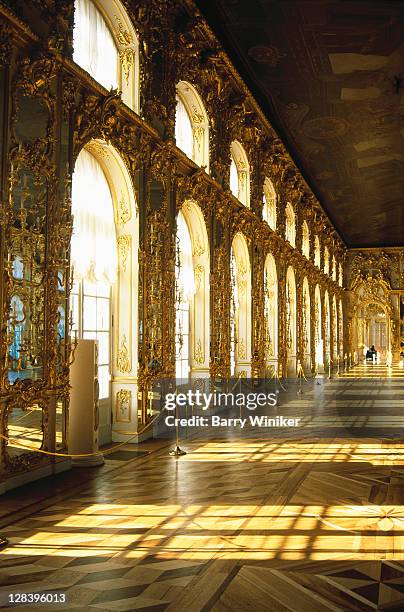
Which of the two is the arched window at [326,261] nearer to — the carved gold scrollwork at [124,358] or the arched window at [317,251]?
the arched window at [317,251]

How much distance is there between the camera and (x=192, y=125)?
1293cm

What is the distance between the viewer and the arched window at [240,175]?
16.2 metres

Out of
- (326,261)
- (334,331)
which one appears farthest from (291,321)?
(334,331)

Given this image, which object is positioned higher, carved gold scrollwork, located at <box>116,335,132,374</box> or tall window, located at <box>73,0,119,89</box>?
tall window, located at <box>73,0,119,89</box>

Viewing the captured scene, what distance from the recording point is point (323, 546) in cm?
475

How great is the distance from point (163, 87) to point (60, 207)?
4.12m

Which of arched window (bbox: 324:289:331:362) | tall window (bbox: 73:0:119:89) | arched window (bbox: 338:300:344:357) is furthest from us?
arched window (bbox: 338:300:344:357)

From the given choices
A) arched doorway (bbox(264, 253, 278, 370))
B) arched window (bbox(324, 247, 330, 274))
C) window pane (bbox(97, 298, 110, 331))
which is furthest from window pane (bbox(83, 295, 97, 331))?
arched window (bbox(324, 247, 330, 274))

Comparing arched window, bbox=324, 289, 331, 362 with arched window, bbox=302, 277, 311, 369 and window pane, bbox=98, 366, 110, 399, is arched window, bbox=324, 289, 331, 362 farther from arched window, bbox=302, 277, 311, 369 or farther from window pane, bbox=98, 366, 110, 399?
window pane, bbox=98, 366, 110, 399

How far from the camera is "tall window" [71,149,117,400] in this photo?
8.34m

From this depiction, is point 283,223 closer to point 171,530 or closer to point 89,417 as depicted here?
point 89,417

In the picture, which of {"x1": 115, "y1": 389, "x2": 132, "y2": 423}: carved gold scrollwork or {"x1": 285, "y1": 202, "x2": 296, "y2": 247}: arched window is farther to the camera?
{"x1": 285, "y1": 202, "x2": 296, "y2": 247}: arched window

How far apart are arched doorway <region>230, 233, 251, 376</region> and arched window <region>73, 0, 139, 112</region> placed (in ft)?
23.5

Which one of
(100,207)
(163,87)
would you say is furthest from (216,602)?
(163,87)
